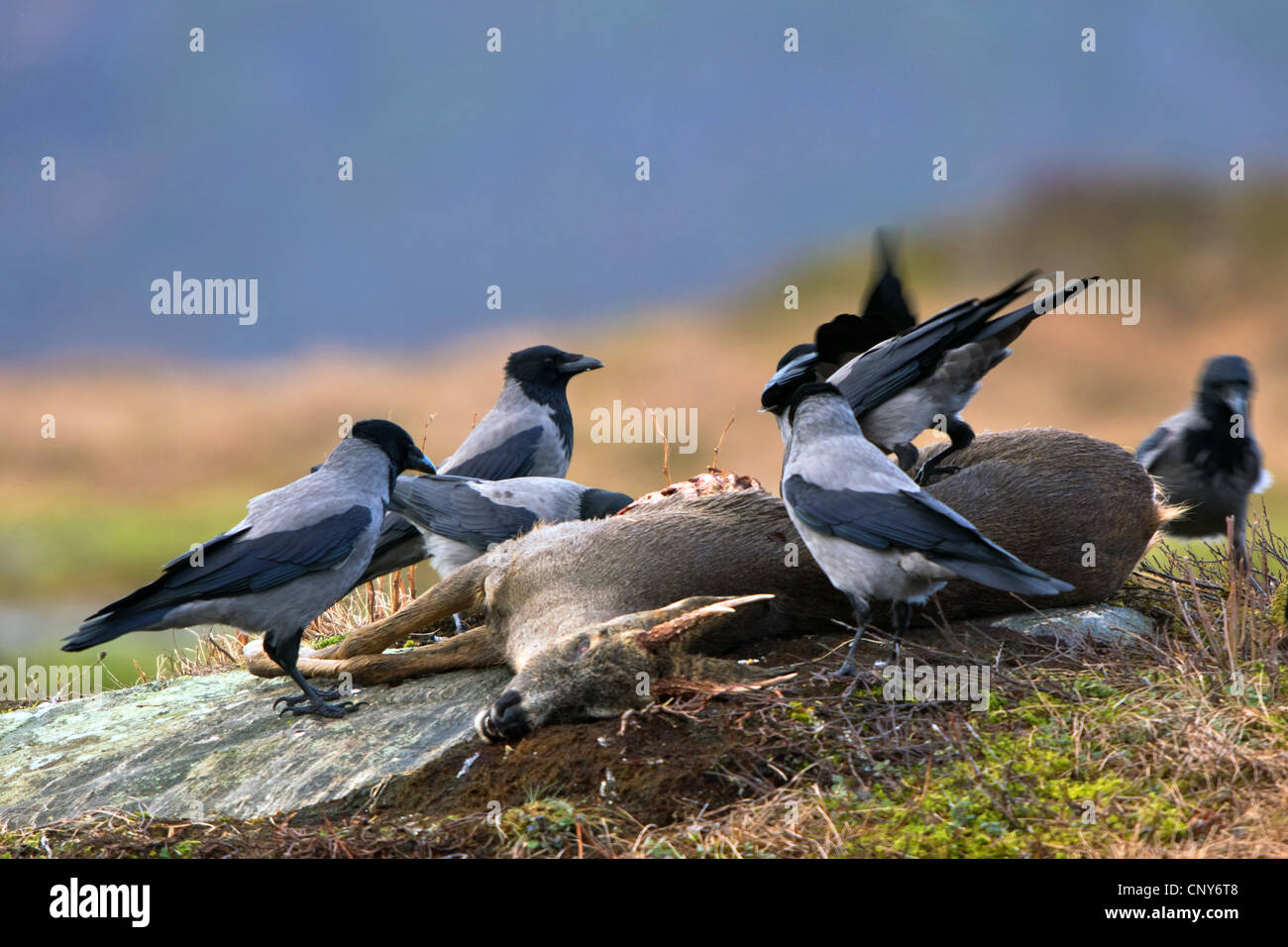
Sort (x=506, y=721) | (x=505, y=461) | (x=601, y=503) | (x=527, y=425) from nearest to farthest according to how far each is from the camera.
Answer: (x=506, y=721)
(x=601, y=503)
(x=505, y=461)
(x=527, y=425)

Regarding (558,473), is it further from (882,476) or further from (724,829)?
(724,829)

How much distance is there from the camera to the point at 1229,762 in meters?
4.42

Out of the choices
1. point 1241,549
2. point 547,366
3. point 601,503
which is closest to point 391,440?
point 601,503

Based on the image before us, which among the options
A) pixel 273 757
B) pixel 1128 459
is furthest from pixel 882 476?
pixel 273 757

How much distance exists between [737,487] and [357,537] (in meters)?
2.46

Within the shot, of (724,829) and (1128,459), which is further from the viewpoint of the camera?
(1128,459)

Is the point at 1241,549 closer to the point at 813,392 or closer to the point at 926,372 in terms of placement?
the point at 926,372

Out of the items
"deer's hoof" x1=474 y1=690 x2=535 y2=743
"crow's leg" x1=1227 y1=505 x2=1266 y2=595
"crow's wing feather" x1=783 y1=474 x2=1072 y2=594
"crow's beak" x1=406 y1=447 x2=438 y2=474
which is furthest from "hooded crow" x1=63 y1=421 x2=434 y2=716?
"crow's leg" x1=1227 y1=505 x2=1266 y2=595

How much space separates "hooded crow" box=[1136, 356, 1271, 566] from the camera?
7.94 meters

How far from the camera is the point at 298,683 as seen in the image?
6.09 m

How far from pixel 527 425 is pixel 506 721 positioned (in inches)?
176

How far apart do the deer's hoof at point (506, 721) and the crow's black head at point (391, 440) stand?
185cm

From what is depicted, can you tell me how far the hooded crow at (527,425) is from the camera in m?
9.11

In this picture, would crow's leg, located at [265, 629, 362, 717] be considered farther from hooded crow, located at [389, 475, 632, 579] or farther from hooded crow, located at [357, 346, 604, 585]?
hooded crow, located at [357, 346, 604, 585]
